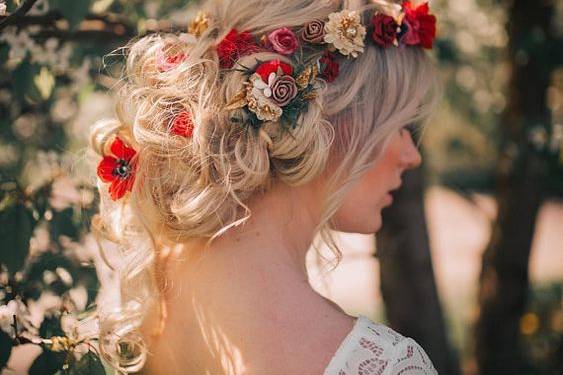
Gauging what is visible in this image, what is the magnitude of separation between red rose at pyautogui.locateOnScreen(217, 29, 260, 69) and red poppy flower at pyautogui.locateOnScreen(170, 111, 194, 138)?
0.16 metres

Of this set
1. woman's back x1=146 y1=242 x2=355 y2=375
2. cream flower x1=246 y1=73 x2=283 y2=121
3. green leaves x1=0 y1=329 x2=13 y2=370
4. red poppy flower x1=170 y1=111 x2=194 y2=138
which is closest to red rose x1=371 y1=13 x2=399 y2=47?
cream flower x1=246 y1=73 x2=283 y2=121

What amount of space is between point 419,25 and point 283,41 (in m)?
0.52

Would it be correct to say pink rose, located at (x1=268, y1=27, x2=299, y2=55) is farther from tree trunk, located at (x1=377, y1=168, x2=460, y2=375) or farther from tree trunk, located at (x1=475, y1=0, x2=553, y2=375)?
tree trunk, located at (x1=475, y1=0, x2=553, y2=375)

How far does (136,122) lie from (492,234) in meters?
2.58

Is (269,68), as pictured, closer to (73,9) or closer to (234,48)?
(234,48)

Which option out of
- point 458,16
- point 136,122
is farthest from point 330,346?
point 458,16

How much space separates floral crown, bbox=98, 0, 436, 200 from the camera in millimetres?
1691

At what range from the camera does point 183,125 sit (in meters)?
1.73

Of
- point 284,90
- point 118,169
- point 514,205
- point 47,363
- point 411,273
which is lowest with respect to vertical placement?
point 514,205

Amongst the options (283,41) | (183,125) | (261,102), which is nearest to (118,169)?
(183,125)

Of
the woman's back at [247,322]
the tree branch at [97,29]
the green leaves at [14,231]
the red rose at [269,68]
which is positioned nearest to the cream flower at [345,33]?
the red rose at [269,68]

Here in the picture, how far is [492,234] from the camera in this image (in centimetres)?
380

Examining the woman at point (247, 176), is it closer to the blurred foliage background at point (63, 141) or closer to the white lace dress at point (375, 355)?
the white lace dress at point (375, 355)

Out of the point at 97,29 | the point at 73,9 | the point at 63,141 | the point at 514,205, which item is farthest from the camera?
the point at 514,205
